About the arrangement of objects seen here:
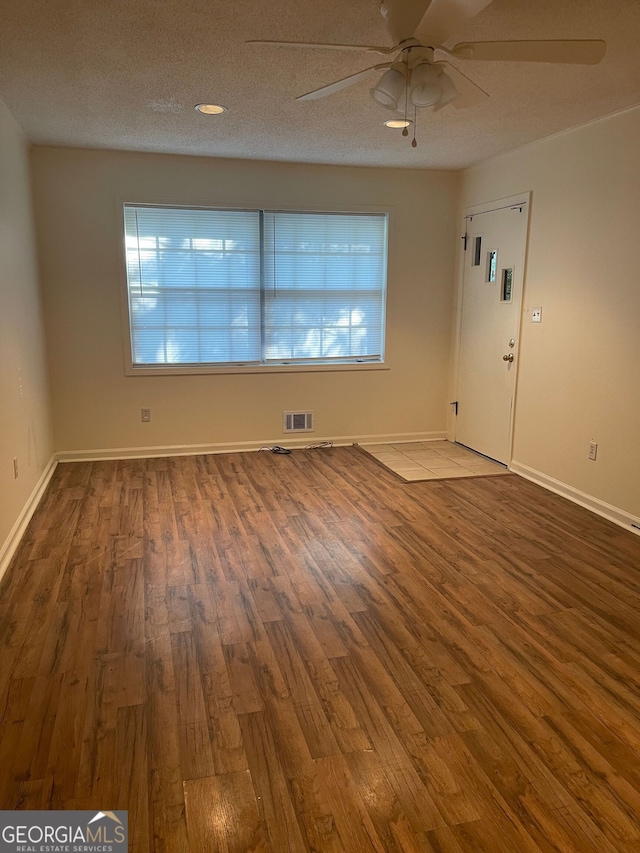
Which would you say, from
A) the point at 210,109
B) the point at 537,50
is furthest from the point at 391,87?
the point at 210,109

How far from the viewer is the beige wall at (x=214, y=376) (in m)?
4.79

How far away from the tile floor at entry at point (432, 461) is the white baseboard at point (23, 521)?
2.65m

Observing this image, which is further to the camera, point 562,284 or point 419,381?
point 419,381

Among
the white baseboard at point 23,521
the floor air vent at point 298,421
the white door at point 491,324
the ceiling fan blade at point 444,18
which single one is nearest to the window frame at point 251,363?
the floor air vent at point 298,421

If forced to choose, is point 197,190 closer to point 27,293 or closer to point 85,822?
point 27,293

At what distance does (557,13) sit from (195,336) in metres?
3.58

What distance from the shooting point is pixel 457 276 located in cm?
563

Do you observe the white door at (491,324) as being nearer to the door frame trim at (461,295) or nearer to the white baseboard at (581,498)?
the door frame trim at (461,295)

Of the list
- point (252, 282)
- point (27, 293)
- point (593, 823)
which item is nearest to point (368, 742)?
point (593, 823)

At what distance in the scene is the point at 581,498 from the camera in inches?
161

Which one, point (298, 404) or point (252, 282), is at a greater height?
point (252, 282)

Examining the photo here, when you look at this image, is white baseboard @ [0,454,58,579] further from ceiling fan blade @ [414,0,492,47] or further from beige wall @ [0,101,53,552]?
ceiling fan blade @ [414,0,492,47]

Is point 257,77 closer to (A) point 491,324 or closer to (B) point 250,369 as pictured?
(B) point 250,369

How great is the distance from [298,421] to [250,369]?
2.18ft
